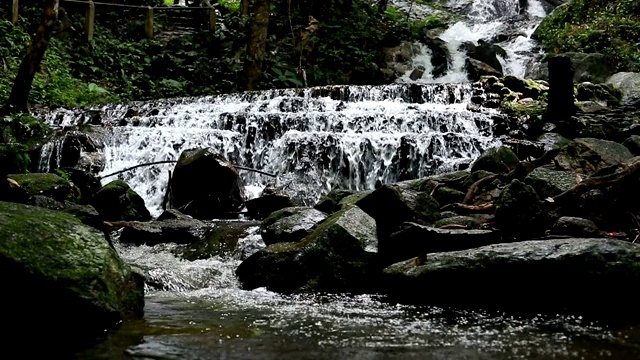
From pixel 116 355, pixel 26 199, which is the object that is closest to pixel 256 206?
pixel 26 199

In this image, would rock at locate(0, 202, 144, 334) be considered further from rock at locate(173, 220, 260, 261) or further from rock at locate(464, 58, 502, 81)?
rock at locate(464, 58, 502, 81)

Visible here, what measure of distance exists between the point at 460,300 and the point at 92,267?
2.62 metres

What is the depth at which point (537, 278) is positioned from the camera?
13.3 feet

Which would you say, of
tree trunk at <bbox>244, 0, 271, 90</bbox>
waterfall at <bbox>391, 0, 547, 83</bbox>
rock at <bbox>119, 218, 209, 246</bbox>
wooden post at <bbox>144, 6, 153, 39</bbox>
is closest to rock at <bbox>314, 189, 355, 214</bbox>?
rock at <bbox>119, 218, 209, 246</bbox>

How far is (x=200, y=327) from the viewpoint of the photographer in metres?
3.66

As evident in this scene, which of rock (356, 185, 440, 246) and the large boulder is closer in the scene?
rock (356, 185, 440, 246)

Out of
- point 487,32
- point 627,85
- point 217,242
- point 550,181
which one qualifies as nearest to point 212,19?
point 487,32

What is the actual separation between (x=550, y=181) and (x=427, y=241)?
2.15 metres

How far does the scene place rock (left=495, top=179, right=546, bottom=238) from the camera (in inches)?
209

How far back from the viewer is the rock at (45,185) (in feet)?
24.9

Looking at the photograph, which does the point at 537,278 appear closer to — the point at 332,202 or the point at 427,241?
the point at 427,241

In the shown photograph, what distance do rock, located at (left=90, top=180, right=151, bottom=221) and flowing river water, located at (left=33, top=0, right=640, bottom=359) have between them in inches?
59.4

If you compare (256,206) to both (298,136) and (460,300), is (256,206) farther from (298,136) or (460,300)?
(460,300)

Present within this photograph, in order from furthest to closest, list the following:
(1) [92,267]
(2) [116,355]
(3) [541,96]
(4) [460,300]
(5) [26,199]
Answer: (3) [541,96] → (5) [26,199] → (4) [460,300] → (1) [92,267] → (2) [116,355]
